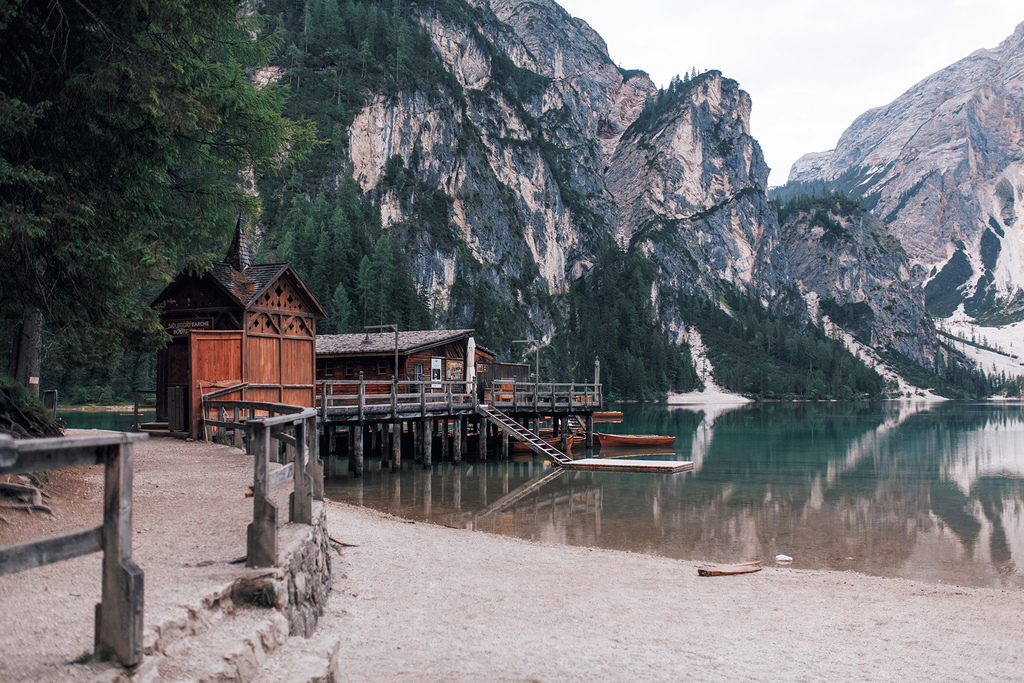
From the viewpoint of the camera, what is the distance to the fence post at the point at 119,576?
4125 millimetres

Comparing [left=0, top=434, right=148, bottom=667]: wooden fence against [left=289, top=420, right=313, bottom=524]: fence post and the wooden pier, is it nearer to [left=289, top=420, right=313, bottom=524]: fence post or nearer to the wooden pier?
[left=289, top=420, right=313, bottom=524]: fence post

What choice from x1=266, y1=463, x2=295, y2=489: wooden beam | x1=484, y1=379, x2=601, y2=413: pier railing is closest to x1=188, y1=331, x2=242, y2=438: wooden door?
x1=266, y1=463, x2=295, y2=489: wooden beam

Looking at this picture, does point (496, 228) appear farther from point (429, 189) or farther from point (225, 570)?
point (225, 570)

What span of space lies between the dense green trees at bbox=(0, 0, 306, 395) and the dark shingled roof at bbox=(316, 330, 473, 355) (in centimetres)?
2242

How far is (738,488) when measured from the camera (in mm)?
27391

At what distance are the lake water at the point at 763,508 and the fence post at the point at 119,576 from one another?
44.7 feet

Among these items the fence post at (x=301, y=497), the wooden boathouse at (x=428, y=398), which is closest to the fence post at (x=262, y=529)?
the fence post at (x=301, y=497)

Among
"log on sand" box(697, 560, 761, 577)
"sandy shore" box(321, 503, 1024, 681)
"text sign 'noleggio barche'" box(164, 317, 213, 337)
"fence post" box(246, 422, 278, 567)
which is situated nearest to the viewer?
"fence post" box(246, 422, 278, 567)

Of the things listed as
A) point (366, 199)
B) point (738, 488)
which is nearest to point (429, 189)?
point (366, 199)

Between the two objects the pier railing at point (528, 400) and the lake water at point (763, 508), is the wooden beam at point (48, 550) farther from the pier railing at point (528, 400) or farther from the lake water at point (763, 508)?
the pier railing at point (528, 400)

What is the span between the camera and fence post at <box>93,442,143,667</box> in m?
4.12

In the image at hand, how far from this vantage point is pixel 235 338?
22969 mm

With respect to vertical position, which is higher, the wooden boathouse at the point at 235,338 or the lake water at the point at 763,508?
the wooden boathouse at the point at 235,338

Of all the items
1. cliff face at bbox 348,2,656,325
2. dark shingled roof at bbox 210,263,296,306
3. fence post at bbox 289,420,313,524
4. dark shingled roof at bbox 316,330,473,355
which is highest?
cliff face at bbox 348,2,656,325
